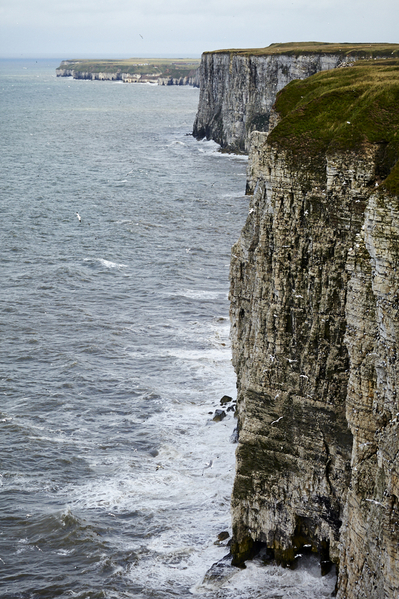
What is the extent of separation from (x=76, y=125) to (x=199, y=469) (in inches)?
5890

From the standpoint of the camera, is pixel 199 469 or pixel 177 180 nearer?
pixel 199 469

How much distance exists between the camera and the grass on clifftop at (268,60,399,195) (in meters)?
20.7

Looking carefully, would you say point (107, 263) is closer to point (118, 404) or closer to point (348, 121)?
point (118, 404)

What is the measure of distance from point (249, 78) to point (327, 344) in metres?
104

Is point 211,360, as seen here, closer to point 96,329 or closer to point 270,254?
point 96,329

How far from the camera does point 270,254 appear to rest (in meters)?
22.9

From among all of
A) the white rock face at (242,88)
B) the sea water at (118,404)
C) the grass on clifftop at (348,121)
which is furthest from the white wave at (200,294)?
the white rock face at (242,88)

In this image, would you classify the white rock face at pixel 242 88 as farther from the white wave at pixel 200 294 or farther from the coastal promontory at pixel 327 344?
the coastal promontory at pixel 327 344

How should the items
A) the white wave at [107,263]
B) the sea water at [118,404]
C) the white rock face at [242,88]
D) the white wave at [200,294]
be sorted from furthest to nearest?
the white rock face at [242,88] < the white wave at [107,263] < the white wave at [200,294] < the sea water at [118,404]

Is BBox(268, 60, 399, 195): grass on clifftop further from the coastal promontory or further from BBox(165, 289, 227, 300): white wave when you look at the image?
BBox(165, 289, 227, 300): white wave

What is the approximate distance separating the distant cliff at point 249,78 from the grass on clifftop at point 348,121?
72.1m

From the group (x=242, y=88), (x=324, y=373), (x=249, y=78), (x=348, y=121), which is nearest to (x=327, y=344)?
(x=324, y=373)

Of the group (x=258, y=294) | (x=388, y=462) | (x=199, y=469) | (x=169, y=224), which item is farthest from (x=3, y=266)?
(x=388, y=462)

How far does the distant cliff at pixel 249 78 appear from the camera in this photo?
10025cm
